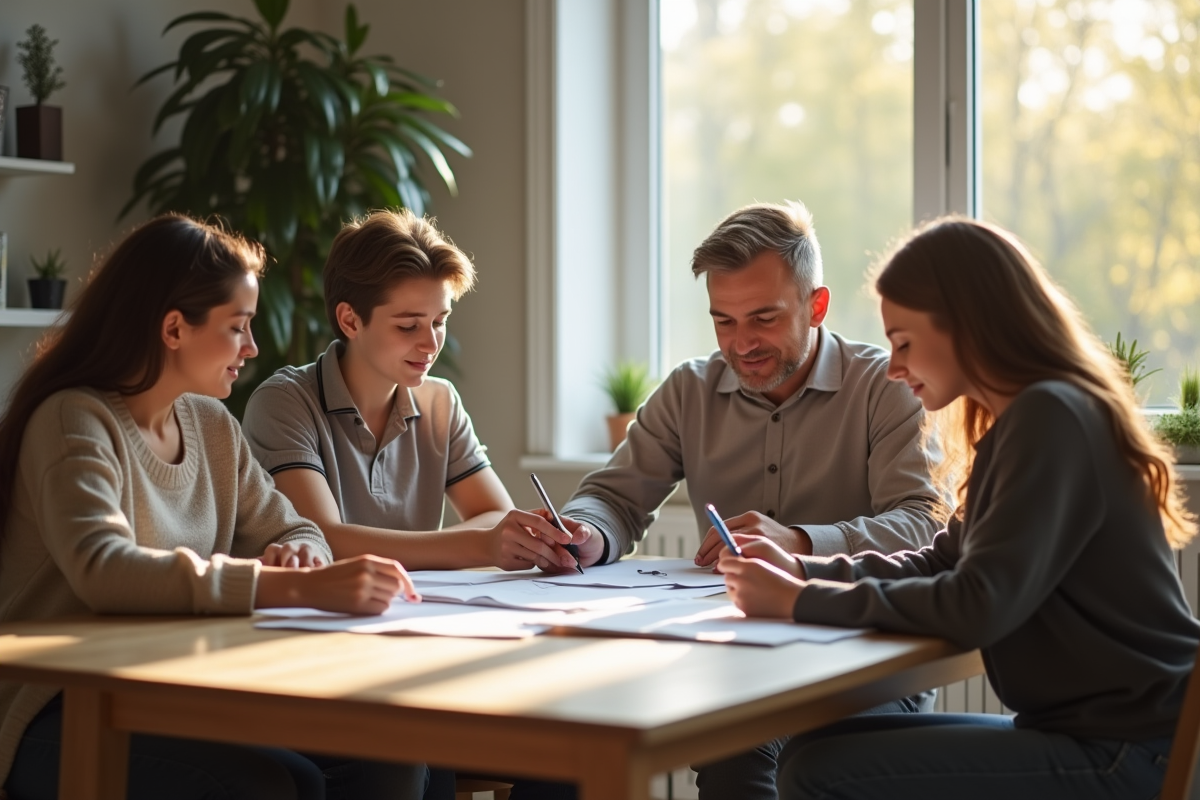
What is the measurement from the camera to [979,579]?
1491mm

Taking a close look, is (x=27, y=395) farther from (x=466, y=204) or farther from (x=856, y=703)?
(x=466, y=204)

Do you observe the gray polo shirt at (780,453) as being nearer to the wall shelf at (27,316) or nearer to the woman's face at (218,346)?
the woman's face at (218,346)

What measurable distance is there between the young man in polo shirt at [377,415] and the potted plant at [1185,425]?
1.45 meters

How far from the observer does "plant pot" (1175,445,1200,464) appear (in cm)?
287

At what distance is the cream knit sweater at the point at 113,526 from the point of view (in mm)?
1658

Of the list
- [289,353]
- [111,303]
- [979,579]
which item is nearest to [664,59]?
[289,353]

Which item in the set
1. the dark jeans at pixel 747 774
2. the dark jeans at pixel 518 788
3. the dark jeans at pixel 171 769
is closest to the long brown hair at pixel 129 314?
the dark jeans at pixel 171 769

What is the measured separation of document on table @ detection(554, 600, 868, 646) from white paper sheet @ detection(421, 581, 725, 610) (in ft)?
0.25

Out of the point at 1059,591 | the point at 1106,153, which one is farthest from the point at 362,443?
the point at 1106,153

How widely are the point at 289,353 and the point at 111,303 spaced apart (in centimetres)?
171

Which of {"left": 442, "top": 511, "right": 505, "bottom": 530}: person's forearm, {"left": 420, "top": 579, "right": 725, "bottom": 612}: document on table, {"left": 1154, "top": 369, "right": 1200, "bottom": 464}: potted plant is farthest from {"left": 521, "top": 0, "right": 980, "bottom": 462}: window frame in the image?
{"left": 420, "top": 579, "right": 725, "bottom": 612}: document on table

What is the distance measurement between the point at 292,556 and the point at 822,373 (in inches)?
39.2

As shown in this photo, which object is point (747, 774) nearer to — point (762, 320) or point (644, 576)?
point (644, 576)

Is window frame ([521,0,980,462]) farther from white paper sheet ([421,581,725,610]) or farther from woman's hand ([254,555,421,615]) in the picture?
woman's hand ([254,555,421,615])
